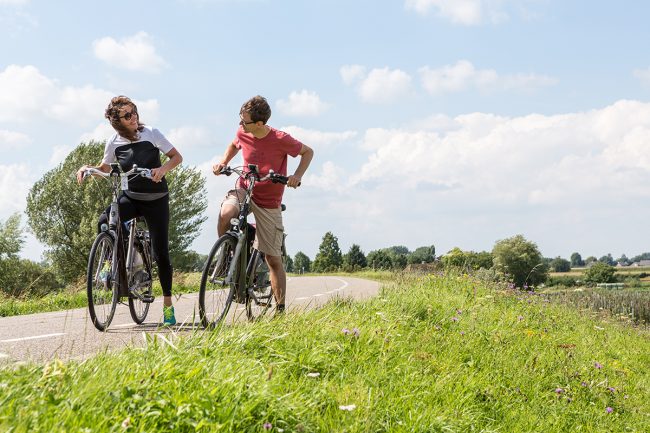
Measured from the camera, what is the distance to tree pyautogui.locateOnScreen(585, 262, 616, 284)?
118 m

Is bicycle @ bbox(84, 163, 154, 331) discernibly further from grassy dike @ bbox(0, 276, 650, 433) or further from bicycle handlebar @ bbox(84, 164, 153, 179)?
grassy dike @ bbox(0, 276, 650, 433)

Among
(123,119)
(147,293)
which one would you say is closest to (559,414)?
(147,293)

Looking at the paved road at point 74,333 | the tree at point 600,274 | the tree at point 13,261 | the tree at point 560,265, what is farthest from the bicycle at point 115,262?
the tree at point 560,265

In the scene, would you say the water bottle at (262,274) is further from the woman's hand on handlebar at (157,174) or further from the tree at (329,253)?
the tree at (329,253)

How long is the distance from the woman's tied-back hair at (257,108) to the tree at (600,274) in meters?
121

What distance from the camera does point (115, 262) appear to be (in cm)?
621

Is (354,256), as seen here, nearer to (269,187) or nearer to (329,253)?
(329,253)

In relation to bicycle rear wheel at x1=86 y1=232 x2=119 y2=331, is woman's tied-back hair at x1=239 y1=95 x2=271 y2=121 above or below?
above

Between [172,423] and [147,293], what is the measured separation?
3928 mm

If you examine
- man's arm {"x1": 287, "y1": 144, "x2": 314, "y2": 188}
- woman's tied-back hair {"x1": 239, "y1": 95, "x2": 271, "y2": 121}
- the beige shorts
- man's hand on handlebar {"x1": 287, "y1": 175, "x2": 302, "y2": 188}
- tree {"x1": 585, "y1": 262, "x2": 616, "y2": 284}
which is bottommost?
tree {"x1": 585, "y1": 262, "x2": 616, "y2": 284}

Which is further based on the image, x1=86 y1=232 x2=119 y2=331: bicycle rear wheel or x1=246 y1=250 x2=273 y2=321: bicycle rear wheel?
x1=246 y1=250 x2=273 y2=321: bicycle rear wheel

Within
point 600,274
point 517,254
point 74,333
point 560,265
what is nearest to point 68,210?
point 74,333

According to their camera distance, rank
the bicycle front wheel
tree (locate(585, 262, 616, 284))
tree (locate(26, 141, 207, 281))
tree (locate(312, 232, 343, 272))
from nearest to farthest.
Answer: the bicycle front wheel < tree (locate(26, 141, 207, 281)) < tree (locate(312, 232, 343, 272)) < tree (locate(585, 262, 616, 284))

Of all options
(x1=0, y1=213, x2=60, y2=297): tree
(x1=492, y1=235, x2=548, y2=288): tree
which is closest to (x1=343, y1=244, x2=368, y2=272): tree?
(x1=492, y1=235, x2=548, y2=288): tree
